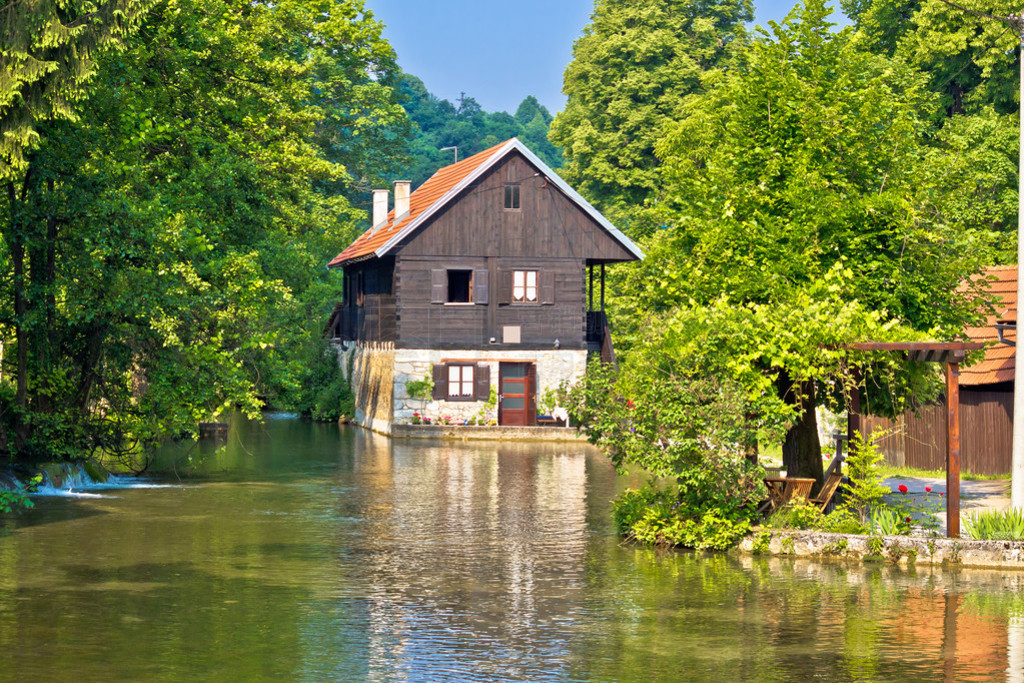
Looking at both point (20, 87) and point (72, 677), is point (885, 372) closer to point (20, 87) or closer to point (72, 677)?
point (72, 677)

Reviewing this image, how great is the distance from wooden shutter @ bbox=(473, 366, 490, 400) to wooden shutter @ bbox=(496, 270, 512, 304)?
2443mm

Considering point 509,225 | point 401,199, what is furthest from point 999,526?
point 401,199

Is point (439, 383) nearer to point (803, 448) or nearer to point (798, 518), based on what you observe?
point (803, 448)

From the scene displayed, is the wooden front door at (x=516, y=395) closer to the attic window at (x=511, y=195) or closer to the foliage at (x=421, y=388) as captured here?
the foliage at (x=421, y=388)

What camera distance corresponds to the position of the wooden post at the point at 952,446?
17859 millimetres

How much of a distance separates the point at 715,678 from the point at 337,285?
2118 inches

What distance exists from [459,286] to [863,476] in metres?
27.4

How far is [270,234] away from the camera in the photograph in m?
35.2

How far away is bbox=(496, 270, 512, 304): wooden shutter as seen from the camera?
145ft

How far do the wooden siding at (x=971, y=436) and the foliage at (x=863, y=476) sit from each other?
7.03m

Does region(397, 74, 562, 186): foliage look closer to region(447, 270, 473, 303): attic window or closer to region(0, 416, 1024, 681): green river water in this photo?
region(447, 270, 473, 303): attic window

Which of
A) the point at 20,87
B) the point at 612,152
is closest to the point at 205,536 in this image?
the point at 20,87

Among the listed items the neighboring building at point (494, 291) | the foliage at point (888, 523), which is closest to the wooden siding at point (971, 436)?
the foliage at point (888, 523)

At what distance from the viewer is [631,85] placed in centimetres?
6419
